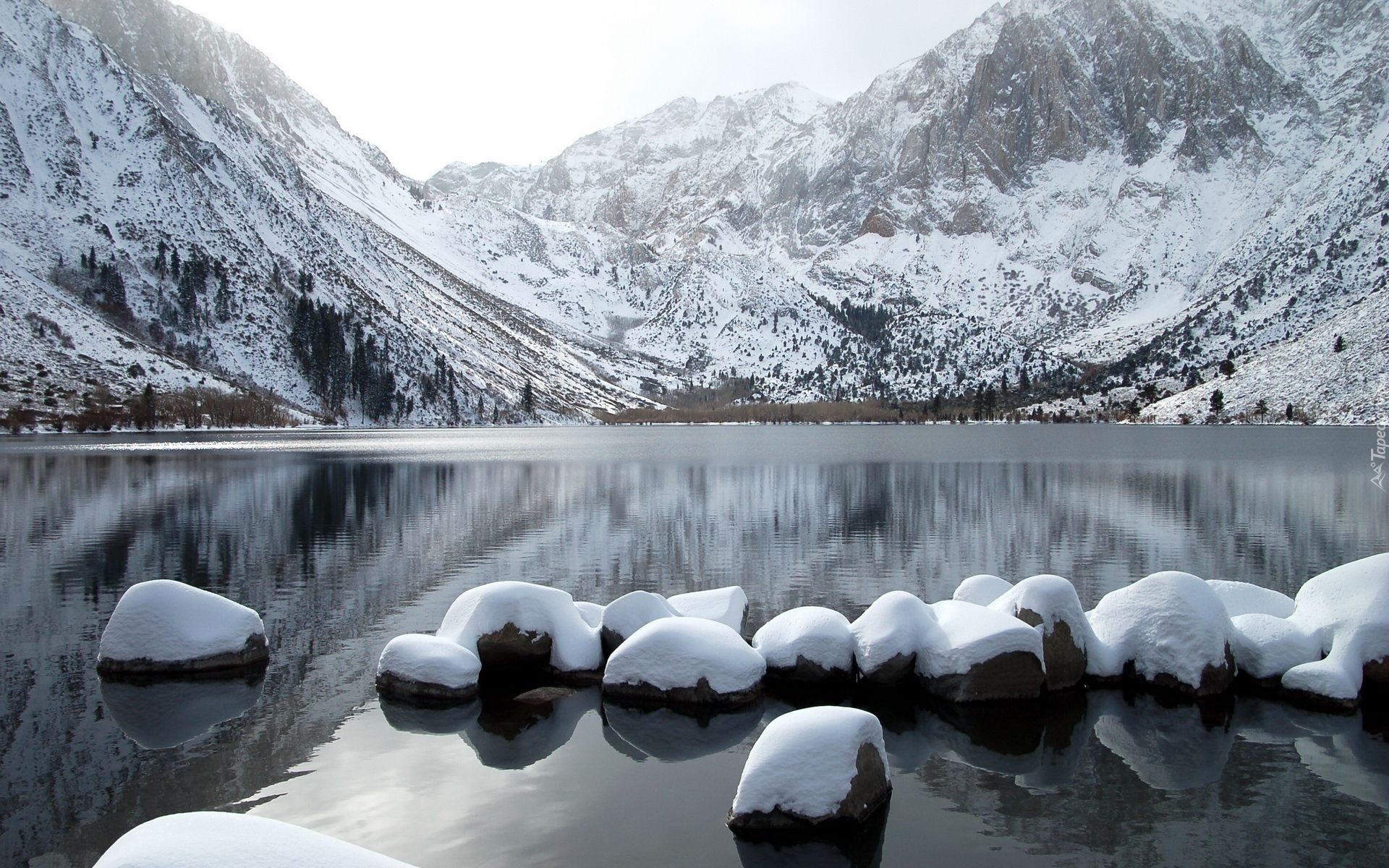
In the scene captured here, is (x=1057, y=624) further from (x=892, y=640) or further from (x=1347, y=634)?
(x=1347, y=634)

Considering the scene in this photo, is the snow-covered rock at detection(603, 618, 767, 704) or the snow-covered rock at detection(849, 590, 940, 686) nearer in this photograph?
the snow-covered rock at detection(603, 618, 767, 704)

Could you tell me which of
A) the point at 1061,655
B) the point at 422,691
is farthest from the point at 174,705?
the point at 1061,655

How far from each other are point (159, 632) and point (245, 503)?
134 feet

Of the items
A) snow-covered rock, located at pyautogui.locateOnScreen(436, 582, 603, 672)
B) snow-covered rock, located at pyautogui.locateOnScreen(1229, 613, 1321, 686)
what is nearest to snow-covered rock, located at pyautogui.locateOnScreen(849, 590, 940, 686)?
snow-covered rock, located at pyautogui.locateOnScreen(436, 582, 603, 672)

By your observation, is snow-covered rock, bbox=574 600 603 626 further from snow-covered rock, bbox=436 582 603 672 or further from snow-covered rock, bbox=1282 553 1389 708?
snow-covered rock, bbox=1282 553 1389 708

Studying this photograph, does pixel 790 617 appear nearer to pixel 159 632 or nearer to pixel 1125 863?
pixel 1125 863

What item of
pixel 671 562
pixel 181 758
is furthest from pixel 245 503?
pixel 181 758

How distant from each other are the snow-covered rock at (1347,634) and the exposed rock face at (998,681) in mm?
6614

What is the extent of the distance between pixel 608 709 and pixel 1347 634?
63.5ft

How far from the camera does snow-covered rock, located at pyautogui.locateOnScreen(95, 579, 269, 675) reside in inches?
962

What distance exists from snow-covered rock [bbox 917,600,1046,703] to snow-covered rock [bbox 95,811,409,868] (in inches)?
658

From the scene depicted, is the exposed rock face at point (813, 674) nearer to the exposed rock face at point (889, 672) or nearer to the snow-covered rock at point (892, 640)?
the snow-covered rock at point (892, 640)

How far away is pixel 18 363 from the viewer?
178 metres

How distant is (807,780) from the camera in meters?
15.4
